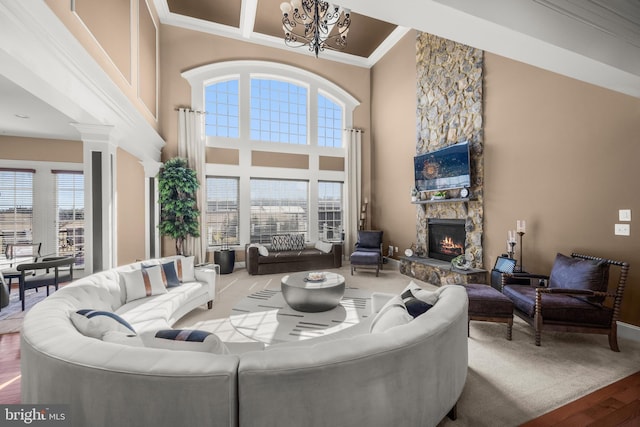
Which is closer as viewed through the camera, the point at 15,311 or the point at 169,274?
the point at 169,274

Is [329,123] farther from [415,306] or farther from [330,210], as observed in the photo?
[415,306]

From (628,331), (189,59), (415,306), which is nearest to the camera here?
(415,306)

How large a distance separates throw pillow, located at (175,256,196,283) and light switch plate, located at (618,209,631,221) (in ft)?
17.0

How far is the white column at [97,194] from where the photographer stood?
313 cm

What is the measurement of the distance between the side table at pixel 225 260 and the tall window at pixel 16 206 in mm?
3922

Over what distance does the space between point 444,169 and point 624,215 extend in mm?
2398

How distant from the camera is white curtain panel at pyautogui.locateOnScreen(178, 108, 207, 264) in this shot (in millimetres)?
5801

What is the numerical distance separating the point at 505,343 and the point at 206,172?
239 inches

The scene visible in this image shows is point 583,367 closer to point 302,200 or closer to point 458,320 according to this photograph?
point 458,320

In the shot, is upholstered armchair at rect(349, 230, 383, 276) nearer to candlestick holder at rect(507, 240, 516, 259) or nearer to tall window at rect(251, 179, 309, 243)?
tall window at rect(251, 179, 309, 243)

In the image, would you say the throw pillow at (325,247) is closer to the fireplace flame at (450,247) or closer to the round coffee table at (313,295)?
the fireplace flame at (450,247)

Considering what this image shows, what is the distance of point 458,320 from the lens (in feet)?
5.64

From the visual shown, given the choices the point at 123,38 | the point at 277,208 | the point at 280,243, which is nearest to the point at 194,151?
the point at 277,208

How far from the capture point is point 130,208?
4750mm
